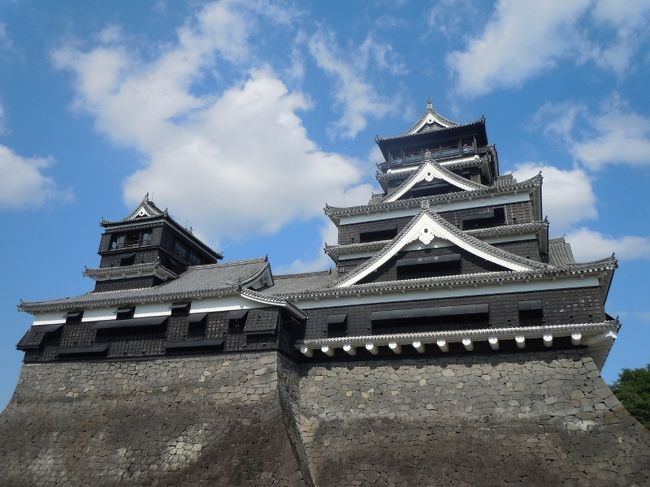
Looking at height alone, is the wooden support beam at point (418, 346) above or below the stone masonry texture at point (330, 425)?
above

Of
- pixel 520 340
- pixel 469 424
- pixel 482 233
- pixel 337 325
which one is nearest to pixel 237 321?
pixel 337 325

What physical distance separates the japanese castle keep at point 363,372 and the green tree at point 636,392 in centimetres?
1890

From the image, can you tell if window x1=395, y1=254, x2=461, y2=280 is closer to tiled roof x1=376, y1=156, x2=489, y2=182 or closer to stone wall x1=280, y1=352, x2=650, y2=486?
stone wall x1=280, y1=352, x2=650, y2=486

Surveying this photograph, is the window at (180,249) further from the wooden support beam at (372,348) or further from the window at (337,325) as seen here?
Result: the wooden support beam at (372,348)

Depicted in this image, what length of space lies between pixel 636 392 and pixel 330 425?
29.9m

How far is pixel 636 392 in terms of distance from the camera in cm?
3659

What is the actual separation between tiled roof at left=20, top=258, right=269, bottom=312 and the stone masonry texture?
281 cm

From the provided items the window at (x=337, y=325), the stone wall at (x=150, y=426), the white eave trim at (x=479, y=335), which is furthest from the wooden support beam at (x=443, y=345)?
the stone wall at (x=150, y=426)

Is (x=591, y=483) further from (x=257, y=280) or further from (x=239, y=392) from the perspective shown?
(x=257, y=280)

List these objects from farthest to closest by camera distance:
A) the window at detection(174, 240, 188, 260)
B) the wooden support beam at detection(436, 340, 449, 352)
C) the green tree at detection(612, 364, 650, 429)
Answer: the green tree at detection(612, 364, 650, 429)
the window at detection(174, 240, 188, 260)
the wooden support beam at detection(436, 340, 449, 352)

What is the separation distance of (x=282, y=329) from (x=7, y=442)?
12791mm

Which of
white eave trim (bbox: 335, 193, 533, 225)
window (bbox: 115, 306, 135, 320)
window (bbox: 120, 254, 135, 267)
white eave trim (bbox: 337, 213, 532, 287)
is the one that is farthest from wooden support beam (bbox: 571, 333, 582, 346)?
window (bbox: 120, 254, 135, 267)

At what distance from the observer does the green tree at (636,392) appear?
114 ft

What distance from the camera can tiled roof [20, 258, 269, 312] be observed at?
21.0 m
